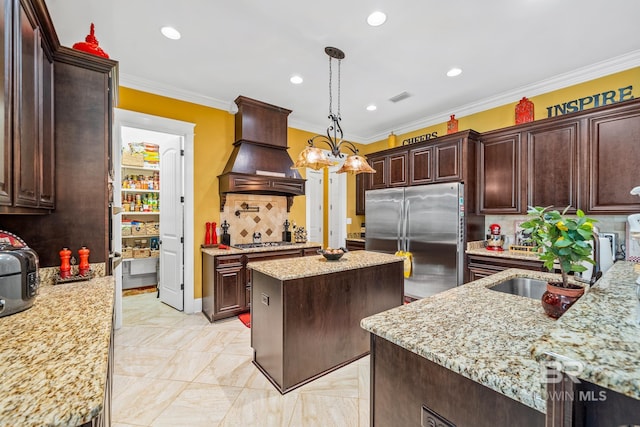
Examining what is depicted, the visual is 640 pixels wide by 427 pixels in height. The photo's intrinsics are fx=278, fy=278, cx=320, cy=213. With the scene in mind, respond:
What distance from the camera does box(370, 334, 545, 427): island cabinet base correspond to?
810 mm

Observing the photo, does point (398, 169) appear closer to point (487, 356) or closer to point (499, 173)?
point (499, 173)

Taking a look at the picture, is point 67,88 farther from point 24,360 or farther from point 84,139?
point 24,360

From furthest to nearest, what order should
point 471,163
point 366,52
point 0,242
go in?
point 471,163
point 366,52
point 0,242

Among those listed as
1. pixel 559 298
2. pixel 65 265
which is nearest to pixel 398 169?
pixel 559 298

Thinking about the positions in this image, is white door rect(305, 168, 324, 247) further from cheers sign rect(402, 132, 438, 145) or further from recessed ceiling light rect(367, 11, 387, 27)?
recessed ceiling light rect(367, 11, 387, 27)

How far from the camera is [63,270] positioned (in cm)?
186

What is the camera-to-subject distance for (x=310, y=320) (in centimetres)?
221

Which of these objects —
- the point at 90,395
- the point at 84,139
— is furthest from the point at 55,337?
the point at 84,139

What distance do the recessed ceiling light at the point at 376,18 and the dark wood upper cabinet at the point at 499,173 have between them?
7.52 ft

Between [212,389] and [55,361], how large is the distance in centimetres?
156

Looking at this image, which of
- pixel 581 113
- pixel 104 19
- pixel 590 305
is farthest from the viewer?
pixel 581 113

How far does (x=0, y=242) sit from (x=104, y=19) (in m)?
1.99

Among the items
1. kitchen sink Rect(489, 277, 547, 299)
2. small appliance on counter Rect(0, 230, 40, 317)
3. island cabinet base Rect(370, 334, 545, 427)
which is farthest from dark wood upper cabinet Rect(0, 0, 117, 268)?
kitchen sink Rect(489, 277, 547, 299)

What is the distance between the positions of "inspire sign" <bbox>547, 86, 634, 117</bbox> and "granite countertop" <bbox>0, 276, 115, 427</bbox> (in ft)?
14.9
